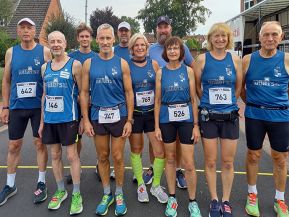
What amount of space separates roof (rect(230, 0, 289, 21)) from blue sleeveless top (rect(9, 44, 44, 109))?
12629 mm

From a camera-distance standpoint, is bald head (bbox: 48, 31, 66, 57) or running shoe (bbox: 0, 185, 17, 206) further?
running shoe (bbox: 0, 185, 17, 206)

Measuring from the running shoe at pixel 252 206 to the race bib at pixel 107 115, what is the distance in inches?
70.8

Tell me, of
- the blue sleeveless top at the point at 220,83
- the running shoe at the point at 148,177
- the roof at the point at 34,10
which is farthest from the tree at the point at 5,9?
the roof at the point at 34,10

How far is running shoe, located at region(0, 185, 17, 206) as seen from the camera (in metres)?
3.93

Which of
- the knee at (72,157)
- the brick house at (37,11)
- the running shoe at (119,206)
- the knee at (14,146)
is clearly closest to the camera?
the running shoe at (119,206)

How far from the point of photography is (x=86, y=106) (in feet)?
11.8

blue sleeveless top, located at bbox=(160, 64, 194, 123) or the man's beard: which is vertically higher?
the man's beard

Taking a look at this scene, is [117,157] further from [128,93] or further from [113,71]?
[113,71]

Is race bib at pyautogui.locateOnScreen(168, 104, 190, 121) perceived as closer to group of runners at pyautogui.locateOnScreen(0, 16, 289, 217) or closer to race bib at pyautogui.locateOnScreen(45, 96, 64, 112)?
group of runners at pyautogui.locateOnScreen(0, 16, 289, 217)

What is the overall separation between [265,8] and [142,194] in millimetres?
14510

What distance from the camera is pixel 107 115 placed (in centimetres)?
352

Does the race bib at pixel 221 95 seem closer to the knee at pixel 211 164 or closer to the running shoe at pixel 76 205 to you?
the knee at pixel 211 164

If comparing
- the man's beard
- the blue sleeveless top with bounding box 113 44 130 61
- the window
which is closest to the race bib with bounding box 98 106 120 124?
Answer: the blue sleeveless top with bounding box 113 44 130 61

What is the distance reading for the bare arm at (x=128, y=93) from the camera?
3561mm
